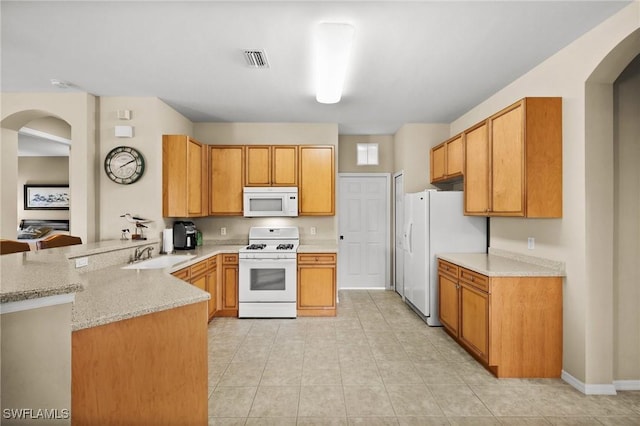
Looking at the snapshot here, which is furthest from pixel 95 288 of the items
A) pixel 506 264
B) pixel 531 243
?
pixel 531 243

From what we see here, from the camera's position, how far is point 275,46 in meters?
2.59

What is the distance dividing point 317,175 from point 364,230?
5.29 ft

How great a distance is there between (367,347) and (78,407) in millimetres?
2540

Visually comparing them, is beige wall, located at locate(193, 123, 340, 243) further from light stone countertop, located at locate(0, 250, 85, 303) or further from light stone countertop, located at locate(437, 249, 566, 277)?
light stone countertop, located at locate(0, 250, 85, 303)

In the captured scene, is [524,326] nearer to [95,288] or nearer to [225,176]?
[95,288]

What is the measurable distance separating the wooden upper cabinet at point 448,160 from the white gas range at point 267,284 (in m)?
2.32

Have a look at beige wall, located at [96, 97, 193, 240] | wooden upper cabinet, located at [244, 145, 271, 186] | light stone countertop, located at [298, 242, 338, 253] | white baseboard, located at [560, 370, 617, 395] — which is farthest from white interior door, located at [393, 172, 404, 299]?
beige wall, located at [96, 97, 193, 240]

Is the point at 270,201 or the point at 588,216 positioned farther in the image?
the point at 270,201

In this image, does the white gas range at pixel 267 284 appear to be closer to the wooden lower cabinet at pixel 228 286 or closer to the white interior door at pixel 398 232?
the wooden lower cabinet at pixel 228 286

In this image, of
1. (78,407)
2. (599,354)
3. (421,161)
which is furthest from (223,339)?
(421,161)

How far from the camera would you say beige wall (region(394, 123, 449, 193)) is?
16.1 feet

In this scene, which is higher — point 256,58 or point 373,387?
point 256,58

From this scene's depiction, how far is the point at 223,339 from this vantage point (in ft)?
11.6

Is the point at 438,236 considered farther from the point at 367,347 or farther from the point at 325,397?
the point at 325,397
